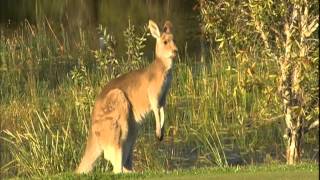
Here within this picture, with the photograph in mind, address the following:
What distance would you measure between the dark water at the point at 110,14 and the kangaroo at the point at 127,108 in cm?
1097

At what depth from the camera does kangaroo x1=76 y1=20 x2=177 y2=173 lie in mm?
8602

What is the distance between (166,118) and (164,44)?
149 inches

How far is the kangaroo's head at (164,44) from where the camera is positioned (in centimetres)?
903

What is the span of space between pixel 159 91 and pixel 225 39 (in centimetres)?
101

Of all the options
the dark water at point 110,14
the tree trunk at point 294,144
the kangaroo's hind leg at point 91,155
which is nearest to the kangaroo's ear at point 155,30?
the kangaroo's hind leg at point 91,155

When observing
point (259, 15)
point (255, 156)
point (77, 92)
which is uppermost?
point (259, 15)

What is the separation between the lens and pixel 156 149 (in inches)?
452

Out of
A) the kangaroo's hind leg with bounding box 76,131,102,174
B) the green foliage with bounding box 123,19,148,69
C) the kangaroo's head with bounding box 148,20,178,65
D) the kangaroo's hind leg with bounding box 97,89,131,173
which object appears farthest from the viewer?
the green foliage with bounding box 123,19,148,69

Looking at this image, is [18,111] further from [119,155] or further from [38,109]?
[119,155]

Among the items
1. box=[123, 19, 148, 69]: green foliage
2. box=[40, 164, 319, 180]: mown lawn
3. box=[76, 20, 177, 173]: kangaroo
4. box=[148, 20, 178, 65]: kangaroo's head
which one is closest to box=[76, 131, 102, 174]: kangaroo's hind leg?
box=[76, 20, 177, 173]: kangaroo

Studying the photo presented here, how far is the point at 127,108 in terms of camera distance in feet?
28.6

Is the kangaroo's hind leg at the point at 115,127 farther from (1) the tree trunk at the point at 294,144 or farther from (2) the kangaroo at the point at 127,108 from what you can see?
(1) the tree trunk at the point at 294,144

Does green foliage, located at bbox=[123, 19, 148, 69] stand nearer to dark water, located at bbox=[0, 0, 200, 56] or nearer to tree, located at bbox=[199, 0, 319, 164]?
tree, located at bbox=[199, 0, 319, 164]

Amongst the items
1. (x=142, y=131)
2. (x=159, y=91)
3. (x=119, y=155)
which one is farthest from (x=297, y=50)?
(x=142, y=131)
